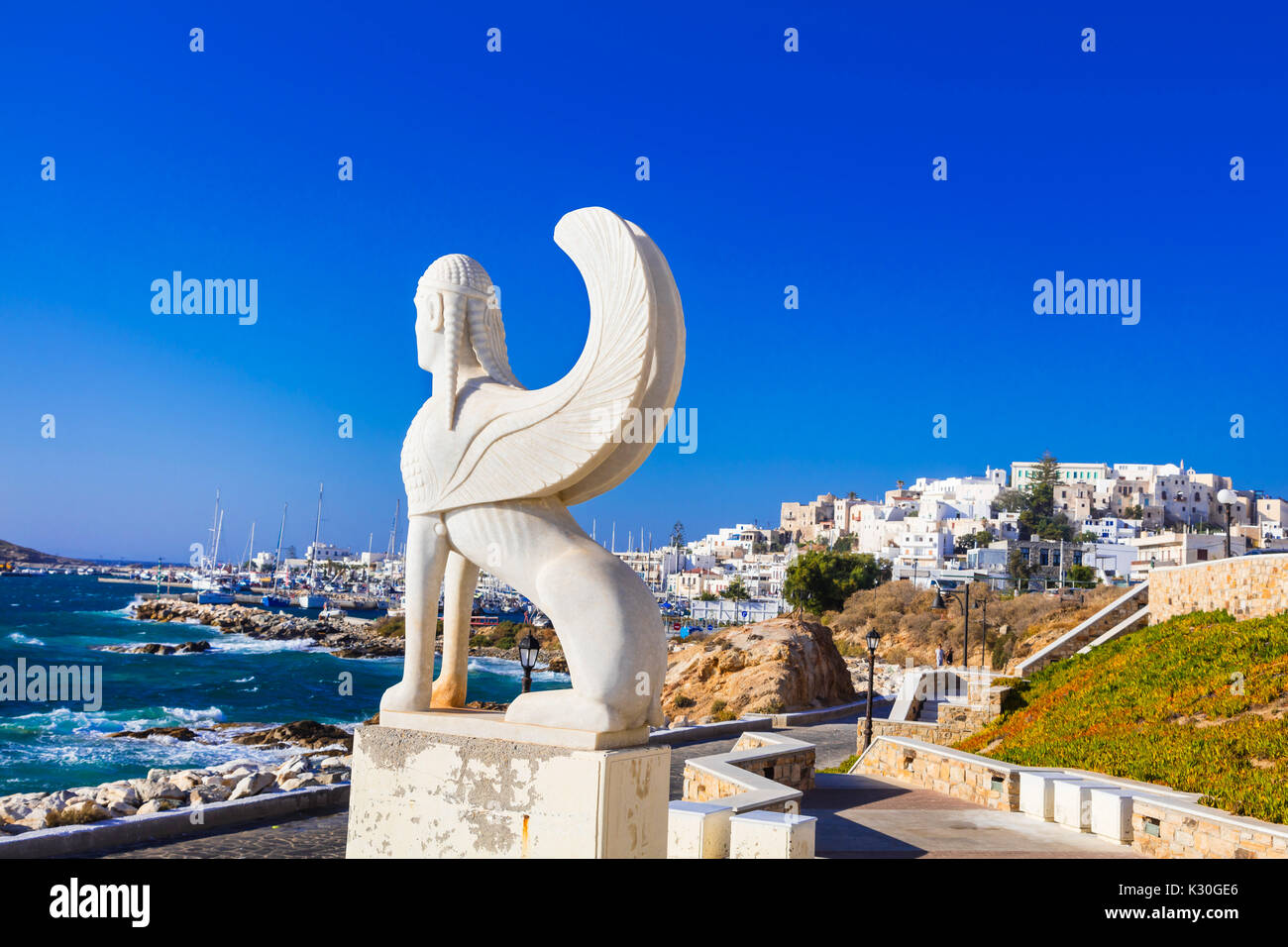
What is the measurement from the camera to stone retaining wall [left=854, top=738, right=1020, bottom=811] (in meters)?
9.41

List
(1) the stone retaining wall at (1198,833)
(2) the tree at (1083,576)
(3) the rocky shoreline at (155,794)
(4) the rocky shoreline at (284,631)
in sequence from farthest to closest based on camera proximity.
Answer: (2) the tree at (1083,576) < (4) the rocky shoreline at (284,631) < (3) the rocky shoreline at (155,794) < (1) the stone retaining wall at (1198,833)

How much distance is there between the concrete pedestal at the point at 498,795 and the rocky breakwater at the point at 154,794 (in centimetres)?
598

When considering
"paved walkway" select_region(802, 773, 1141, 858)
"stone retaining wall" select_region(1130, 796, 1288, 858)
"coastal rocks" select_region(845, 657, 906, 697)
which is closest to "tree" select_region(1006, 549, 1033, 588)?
"coastal rocks" select_region(845, 657, 906, 697)

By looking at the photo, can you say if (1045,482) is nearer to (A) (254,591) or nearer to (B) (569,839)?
(A) (254,591)

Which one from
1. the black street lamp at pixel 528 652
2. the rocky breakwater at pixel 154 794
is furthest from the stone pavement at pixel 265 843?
the black street lamp at pixel 528 652

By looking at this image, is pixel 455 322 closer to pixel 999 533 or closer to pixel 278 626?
pixel 278 626

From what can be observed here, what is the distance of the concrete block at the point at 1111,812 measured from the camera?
25.7 ft

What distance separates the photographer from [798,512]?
137875 millimetres

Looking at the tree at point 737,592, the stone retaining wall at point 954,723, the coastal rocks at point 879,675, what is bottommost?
the coastal rocks at point 879,675

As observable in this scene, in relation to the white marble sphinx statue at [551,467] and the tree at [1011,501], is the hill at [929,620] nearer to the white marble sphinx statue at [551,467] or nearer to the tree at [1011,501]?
the white marble sphinx statue at [551,467]

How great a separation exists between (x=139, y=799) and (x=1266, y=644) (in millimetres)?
14835

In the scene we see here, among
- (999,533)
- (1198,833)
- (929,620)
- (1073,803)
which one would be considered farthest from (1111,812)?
(999,533)
